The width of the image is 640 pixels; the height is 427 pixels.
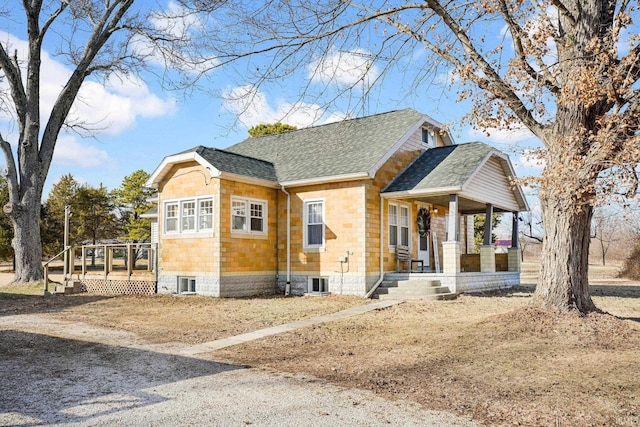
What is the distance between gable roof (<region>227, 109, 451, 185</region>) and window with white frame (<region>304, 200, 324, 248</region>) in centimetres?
92

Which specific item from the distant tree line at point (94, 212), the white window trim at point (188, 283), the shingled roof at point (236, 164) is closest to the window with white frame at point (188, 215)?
the shingled roof at point (236, 164)

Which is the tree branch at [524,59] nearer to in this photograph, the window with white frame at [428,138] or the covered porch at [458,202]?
the covered porch at [458,202]

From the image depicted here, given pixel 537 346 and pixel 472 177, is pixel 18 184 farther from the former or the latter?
pixel 537 346

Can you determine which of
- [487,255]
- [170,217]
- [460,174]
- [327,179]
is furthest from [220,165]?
[487,255]

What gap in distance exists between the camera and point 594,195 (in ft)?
29.6

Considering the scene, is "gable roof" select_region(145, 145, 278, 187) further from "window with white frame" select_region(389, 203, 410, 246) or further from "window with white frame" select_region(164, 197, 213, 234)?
"window with white frame" select_region(389, 203, 410, 246)

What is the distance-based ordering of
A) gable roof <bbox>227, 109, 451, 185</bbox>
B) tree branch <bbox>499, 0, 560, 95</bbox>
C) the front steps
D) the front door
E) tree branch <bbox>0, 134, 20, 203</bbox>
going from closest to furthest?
tree branch <bbox>499, 0, 560, 95</bbox>, the front steps, gable roof <bbox>227, 109, 451, 185</bbox>, the front door, tree branch <bbox>0, 134, 20, 203</bbox>

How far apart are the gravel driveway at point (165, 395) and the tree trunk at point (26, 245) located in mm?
13688

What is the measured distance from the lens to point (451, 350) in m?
7.66

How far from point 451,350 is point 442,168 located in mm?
10255

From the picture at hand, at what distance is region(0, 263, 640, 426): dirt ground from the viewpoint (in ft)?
17.0

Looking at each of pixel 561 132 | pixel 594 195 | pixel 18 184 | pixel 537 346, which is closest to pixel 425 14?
pixel 561 132

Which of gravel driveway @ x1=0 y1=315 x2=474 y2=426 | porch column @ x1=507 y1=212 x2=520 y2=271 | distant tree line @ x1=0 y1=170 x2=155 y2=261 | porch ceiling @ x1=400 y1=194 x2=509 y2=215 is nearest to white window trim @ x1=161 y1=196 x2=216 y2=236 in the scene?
porch ceiling @ x1=400 y1=194 x2=509 y2=215

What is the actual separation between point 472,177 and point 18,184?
17506 mm
